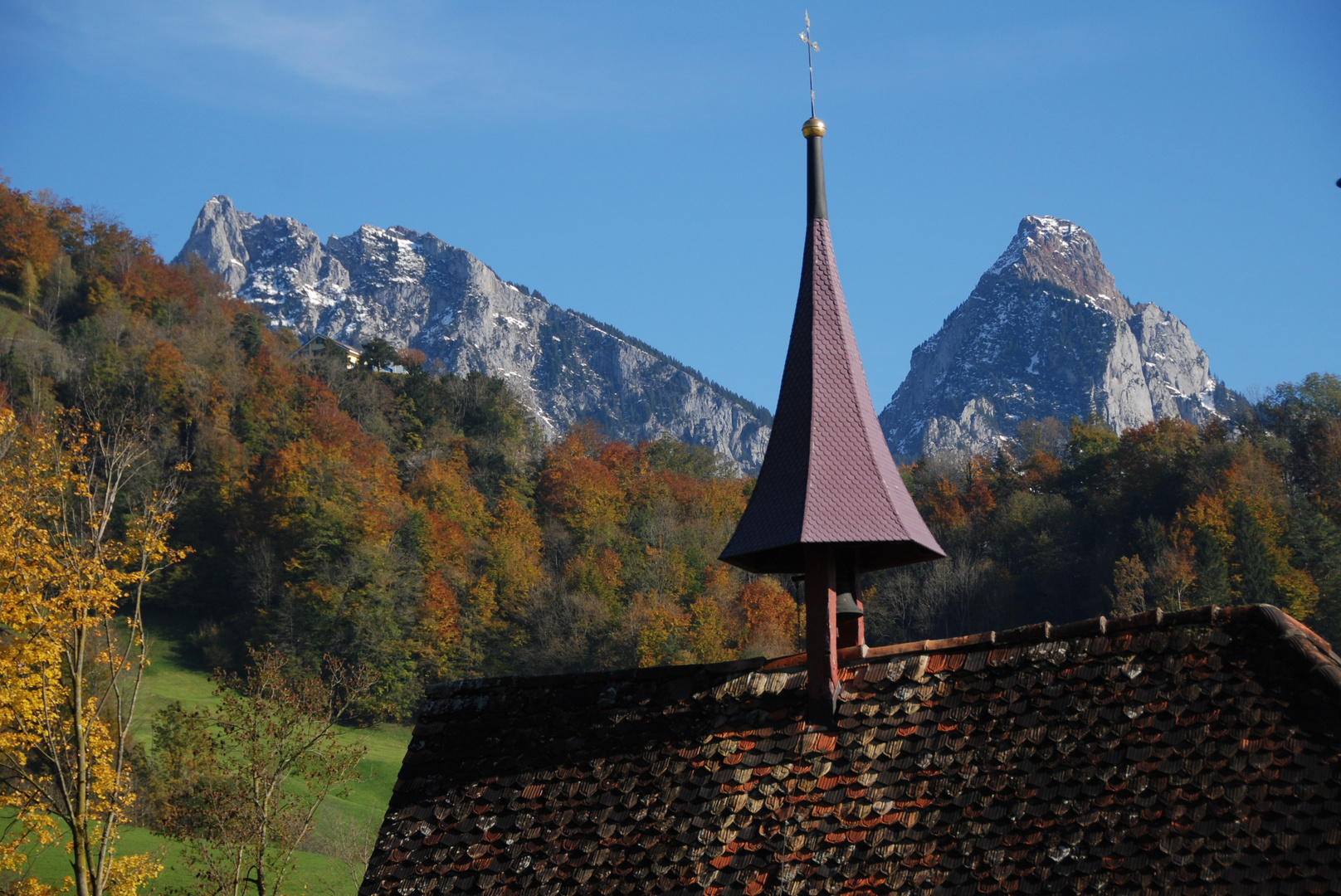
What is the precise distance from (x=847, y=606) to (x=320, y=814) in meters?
34.6

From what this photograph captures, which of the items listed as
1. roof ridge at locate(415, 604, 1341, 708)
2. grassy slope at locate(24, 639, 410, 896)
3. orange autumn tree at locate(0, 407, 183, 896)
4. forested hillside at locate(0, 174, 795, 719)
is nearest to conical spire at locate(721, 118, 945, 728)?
roof ridge at locate(415, 604, 1341, 708)

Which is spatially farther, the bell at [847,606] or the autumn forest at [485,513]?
the autumn forest at [485,513]

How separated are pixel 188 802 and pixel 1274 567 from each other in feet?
157

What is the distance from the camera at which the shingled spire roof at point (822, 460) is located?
9.51 m

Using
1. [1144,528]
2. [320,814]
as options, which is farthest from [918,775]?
[1144,528]

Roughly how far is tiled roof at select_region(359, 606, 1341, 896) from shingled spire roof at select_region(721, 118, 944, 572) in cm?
100

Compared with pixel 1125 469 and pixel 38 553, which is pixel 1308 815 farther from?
pixel 1125 469

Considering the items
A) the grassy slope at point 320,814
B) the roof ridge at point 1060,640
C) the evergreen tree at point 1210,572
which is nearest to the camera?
the roof ridge at point 1060,640

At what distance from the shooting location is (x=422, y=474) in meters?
74.5

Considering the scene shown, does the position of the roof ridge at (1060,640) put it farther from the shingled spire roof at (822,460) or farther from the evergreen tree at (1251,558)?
the evergreen tree at (1251,558)

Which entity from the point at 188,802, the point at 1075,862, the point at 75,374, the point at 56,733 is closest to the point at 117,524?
the point at 75,374

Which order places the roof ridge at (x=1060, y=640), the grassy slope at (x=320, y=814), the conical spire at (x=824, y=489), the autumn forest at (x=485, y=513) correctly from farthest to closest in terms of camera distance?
the autumn forest at (x=485, y=513) < the grassy slope at (x=320, y=814) < the conical spire at (x=824, y=489) < the roof ridge at (x=1060, y=640)

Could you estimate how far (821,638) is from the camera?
9.09 m

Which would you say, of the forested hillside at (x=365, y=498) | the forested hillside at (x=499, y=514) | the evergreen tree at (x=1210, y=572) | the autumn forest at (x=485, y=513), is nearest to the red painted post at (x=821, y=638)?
the autumn forest at (x=485, y=513)
